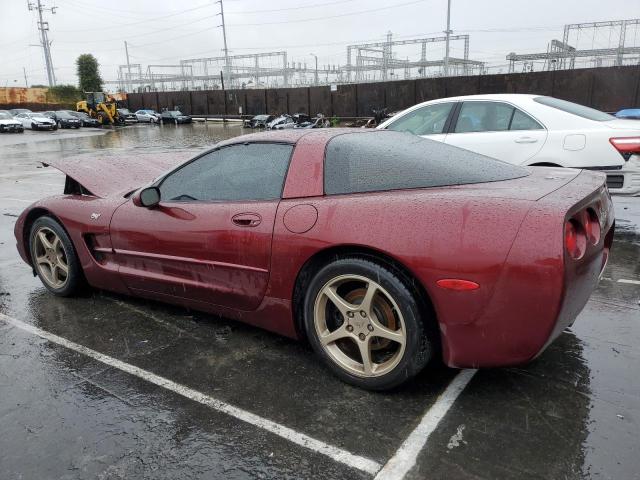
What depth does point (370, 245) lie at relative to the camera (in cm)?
249

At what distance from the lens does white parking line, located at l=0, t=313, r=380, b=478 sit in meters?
2.19

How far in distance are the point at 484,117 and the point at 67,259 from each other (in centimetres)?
468

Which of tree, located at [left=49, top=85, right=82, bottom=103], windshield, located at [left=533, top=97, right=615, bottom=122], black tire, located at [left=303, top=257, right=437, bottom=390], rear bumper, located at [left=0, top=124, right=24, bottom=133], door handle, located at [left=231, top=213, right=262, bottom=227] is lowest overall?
rear bumper, located at [left=0, top=124, right=24, bottom=133]

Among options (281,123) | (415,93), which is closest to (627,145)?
(415,93)

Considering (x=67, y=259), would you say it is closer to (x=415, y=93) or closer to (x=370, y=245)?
(x=370, y=245)

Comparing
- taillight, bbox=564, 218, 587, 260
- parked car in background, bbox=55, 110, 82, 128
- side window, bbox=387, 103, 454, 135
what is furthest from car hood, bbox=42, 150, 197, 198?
parked car in background, bbox=55, 110, 82, 128

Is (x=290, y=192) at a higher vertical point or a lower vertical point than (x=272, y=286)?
higher

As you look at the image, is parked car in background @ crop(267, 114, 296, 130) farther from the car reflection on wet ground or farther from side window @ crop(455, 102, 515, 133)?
the car reflection on wet ground

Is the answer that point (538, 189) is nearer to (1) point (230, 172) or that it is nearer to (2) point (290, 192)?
(2) point (290, 192)

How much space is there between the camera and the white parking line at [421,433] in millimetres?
2105

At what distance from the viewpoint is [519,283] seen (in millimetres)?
2195

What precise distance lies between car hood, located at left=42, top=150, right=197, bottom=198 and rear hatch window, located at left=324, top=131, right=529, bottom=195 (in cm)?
146

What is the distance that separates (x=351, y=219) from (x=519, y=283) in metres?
0.86

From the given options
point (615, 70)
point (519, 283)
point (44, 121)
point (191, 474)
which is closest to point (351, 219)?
point (519, 283)
